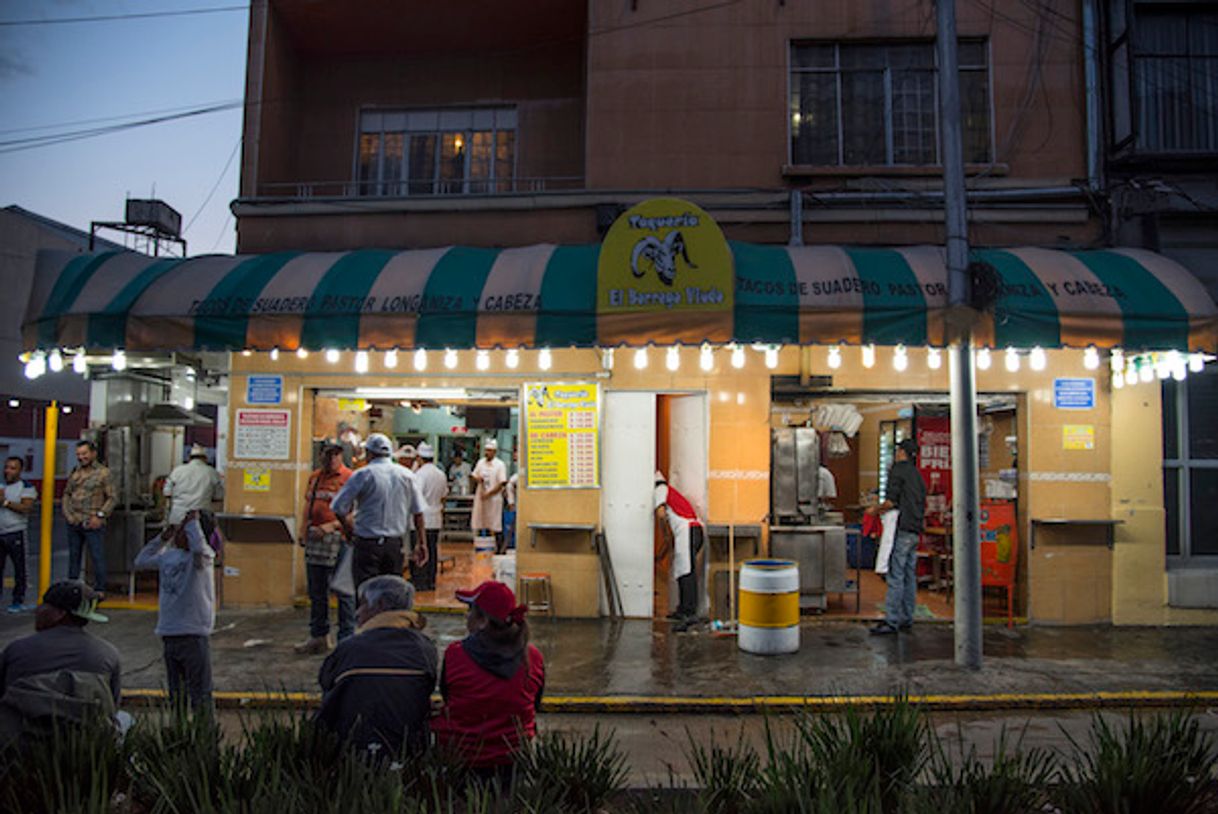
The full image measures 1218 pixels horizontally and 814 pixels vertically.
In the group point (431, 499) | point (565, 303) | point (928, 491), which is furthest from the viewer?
point (928, 491)

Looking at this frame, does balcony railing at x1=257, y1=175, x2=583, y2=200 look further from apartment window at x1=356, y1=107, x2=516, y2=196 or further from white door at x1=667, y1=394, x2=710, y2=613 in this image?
white door at x1=667, y1=394, x2=710, y2=613

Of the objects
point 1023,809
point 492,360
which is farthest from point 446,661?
point 492,360

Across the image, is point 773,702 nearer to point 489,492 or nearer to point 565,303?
point 565,303

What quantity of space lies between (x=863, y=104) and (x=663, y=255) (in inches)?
187

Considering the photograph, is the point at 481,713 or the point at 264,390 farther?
the point at 264,390

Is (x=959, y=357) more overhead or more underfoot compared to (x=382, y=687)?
more overhead

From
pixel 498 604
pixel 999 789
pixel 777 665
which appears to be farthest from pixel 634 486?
pixel 999 789

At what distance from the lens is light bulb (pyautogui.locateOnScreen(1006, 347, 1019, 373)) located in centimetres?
965

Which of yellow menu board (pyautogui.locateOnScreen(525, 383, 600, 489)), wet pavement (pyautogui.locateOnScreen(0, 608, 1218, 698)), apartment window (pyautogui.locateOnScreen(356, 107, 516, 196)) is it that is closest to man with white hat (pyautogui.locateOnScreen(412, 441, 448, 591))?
wet pavement (pyautogui.locateOnScreen(0, 608, 1218, 698))

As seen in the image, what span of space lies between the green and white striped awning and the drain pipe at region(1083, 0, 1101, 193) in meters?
1.56

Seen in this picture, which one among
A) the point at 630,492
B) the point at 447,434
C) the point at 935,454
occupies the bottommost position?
the point at 630,492

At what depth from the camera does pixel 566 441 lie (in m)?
10.2

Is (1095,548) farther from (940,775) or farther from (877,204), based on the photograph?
(940,775)

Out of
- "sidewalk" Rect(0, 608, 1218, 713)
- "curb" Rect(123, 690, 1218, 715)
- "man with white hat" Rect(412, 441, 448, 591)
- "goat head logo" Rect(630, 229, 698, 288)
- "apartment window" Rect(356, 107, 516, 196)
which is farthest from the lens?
"apartment window" Rect(356, 107, 516, 196)
